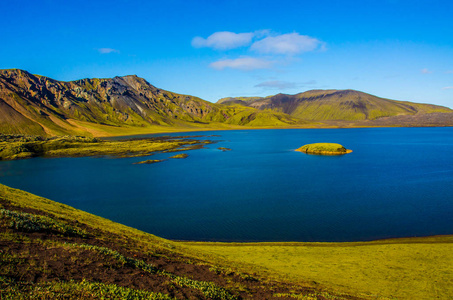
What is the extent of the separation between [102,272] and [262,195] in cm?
5014

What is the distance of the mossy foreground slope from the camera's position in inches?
513

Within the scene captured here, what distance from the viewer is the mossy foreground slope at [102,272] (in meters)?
13.0

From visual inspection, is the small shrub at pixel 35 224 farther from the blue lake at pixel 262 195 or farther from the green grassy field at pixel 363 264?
the blue lake at pixel 262 195

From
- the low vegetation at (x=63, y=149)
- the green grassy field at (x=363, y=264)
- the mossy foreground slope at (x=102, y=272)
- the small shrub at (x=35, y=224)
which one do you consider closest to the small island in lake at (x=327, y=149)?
the low vegetation at (x=63, y=149)

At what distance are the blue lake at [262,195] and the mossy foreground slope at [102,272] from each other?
21.2 meters

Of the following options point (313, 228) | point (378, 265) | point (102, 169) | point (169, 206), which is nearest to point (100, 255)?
point (378, 265)

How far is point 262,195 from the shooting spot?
207ft

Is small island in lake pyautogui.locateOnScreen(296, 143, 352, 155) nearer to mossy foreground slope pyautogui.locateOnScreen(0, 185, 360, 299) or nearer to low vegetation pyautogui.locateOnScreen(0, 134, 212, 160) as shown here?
low vegetation pyautogui.locateOnScreen(0, 134, 212, 160)

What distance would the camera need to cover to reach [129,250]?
21109 mm

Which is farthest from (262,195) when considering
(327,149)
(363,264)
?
(327,149)

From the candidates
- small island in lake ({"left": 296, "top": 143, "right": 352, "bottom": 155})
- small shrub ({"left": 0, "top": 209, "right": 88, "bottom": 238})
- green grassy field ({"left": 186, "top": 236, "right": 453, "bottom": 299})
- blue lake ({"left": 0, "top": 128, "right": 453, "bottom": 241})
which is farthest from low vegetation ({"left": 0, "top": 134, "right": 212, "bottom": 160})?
small shrub ({"left": 0, "top": 209, "right": 88, "bottom": 238})

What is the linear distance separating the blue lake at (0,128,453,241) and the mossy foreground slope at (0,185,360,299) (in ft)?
69.6

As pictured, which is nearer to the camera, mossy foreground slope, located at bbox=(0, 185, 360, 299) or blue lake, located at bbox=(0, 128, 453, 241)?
mossy foreground slope, located at bbox=(0, 185, 360, 299)

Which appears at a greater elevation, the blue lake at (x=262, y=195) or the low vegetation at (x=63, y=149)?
the low vegetation at (x=63, y=149)
